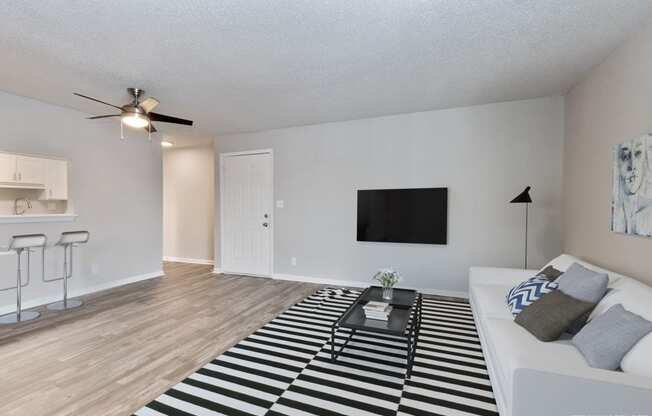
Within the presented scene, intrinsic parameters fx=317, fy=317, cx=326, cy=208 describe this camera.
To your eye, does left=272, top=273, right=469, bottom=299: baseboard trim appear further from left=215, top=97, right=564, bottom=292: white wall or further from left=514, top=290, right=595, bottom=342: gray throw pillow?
left=514, top=290, right=595, bottom=342: gray throw pillow

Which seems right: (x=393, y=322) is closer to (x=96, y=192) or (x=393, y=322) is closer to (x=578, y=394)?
(x=578, y=394)

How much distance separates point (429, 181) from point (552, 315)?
2.62 metres

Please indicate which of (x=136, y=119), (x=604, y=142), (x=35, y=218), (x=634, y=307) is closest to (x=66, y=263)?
(x=35, y=218)

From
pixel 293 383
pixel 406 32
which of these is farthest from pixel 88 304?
pixel 406 32

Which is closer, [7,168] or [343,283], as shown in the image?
[7,168]

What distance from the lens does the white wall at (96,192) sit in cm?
371

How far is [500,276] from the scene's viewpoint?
325cm

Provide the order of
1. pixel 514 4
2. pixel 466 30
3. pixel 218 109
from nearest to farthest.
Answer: pixel 514 4 → pixel 466 30 → pixel 218 109

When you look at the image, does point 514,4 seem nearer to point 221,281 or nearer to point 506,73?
point 506,73

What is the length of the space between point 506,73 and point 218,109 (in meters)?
3.38

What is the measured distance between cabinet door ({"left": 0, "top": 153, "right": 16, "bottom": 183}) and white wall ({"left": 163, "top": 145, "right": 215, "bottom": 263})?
10.4ft

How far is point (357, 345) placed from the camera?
2783mm

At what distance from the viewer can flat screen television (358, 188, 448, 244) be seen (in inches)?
169

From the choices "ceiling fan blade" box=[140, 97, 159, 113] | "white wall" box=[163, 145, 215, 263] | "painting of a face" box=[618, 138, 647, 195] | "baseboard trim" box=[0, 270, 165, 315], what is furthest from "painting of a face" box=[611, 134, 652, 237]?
"white wall" box=[163, 145, 215, 263]
